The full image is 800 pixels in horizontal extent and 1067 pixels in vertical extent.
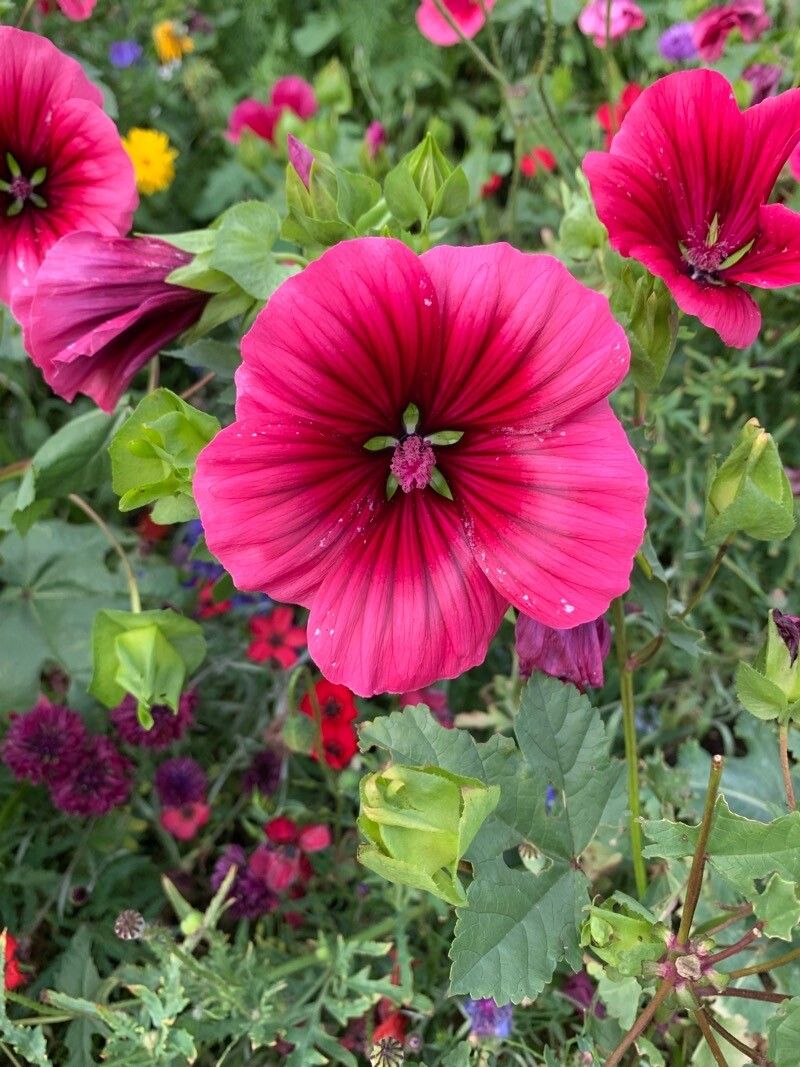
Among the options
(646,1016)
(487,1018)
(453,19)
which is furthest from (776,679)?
(453,19)

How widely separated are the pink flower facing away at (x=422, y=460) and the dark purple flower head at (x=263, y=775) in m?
0.61

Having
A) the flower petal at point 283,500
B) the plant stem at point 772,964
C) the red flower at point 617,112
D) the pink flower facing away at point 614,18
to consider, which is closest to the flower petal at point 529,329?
the flower petal at point 283,500

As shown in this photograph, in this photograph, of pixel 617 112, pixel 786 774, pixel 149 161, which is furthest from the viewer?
pixel 149 161

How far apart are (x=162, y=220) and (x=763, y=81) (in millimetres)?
1211

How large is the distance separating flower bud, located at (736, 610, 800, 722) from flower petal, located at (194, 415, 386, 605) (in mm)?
321

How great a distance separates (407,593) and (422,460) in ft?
0.35

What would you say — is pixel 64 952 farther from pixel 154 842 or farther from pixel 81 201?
pixel 81 201

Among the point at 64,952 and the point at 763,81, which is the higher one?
the point at 763,81

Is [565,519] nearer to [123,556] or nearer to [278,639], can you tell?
[123,556]

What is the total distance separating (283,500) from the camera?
67 cm

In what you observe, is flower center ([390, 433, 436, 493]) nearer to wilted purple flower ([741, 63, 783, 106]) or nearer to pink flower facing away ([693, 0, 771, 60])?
wilted purple flower ([741, 63, 783, 106])

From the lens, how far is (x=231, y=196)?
1978mm

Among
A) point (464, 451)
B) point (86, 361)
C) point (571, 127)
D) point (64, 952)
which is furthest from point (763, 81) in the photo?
point (64, 952)

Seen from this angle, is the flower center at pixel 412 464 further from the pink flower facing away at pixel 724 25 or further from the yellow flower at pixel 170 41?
the yellow flower at pixel 170 41
